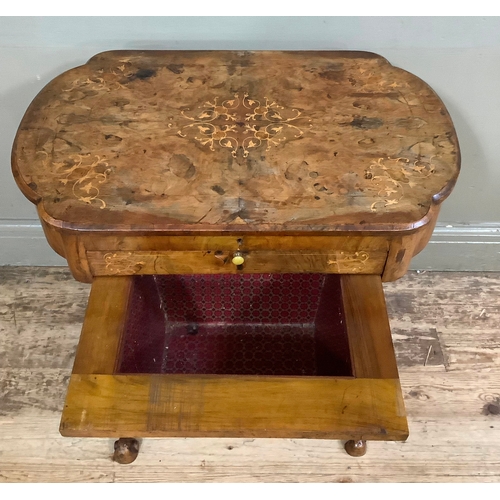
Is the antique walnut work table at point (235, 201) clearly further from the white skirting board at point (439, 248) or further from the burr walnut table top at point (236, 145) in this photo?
the white skirting board at point (439, 248)

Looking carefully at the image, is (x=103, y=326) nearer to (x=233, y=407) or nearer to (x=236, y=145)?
(x=233, y=407)

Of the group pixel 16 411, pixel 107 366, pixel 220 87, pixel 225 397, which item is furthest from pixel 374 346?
pixel 16 411

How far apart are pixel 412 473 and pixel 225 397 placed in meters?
0.59

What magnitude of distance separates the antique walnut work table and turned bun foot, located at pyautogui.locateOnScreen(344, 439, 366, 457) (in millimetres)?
190

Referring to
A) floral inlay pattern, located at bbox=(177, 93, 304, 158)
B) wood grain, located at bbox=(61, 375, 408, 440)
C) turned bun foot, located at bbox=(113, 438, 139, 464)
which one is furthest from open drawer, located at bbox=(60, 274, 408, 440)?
floral inlay pattern, located at bbox=(177, 93, 304, 158)

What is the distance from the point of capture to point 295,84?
0.91 metres

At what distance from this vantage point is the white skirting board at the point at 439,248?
4.33 ft

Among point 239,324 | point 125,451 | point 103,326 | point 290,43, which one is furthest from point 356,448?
point 290,43

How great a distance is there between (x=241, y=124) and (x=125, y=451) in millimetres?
702

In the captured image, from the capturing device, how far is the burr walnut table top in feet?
2.39

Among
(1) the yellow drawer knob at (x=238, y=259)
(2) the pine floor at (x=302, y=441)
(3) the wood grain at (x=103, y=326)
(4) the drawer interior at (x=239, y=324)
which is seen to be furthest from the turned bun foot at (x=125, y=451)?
(1) the yellow drawer knob at (x=238, y=259)

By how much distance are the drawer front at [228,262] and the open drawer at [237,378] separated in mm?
32

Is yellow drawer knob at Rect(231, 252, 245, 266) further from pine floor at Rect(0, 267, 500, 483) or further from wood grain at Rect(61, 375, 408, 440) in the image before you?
pine floor at Rect(0, 267, 500, 483)
